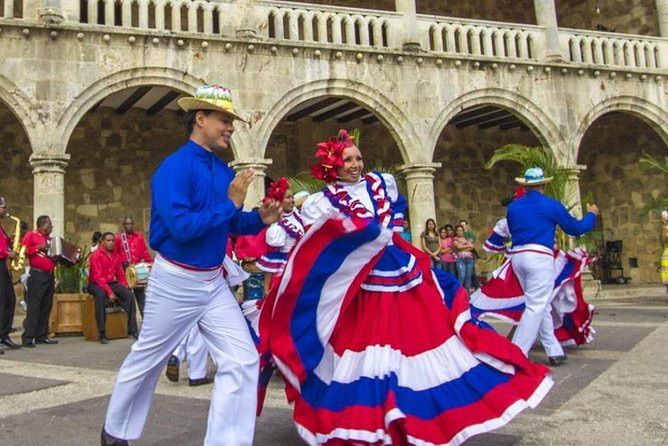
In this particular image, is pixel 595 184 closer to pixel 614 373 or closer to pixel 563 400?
pixel 614 373

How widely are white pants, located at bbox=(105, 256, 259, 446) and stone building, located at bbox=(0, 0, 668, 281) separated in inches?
310

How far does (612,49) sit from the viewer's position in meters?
14.1

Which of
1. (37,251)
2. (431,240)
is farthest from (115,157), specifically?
(431,240)

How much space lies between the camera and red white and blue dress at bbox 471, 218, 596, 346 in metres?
6.06

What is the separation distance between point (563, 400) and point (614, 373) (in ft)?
3.72

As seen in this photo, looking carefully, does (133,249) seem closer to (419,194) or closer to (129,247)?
(129,247)

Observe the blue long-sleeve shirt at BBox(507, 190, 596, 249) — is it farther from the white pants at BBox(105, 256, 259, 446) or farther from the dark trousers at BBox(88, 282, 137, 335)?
the dark trousers at BBox(88, 282, 137, 335)

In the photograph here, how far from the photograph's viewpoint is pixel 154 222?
113 inches

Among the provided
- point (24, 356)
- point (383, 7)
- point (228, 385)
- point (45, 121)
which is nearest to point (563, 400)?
point (228, 385)

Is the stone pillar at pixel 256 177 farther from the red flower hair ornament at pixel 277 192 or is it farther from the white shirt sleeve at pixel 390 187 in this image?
the red flower hair ornament at pixel 277 192

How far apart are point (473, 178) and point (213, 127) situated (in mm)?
15002

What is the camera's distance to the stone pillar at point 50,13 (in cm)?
1007

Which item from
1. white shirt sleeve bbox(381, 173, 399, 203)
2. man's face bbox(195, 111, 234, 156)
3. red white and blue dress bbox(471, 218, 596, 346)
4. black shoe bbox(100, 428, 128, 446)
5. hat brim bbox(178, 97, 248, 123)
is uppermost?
hat brim bbox(178, 97, 248, 123)

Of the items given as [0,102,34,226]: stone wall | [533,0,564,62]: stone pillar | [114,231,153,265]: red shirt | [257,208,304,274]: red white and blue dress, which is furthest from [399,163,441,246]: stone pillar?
[0,102,34,226]: stone wall
